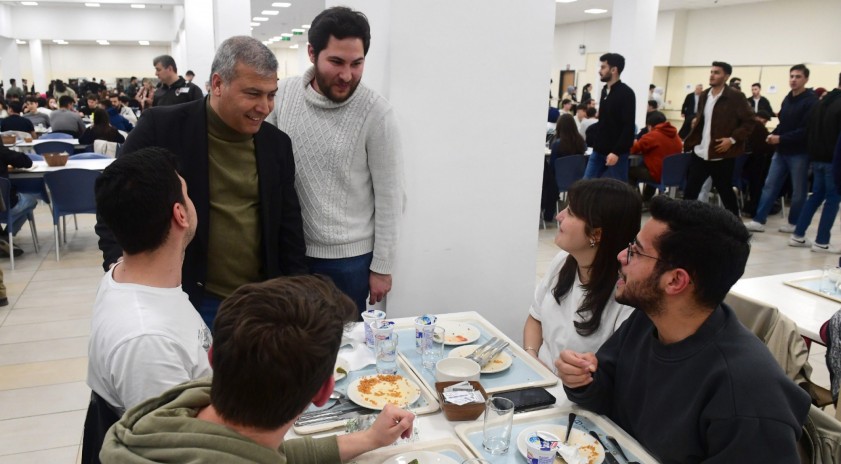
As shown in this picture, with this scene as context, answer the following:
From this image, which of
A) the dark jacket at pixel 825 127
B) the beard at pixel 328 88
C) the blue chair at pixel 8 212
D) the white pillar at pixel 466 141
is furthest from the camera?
the dark jacket at pixel 825 127

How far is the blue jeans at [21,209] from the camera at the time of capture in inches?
201

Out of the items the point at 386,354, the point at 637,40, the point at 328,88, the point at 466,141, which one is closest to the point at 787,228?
the point at 637,40

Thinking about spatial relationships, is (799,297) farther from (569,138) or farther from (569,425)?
(569,138)

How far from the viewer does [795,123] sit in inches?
253

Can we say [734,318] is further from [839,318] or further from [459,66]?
[459,66]

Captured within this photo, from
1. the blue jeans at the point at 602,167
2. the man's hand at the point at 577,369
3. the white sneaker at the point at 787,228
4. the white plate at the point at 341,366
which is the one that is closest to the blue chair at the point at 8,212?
the white plate at the point at 341,366

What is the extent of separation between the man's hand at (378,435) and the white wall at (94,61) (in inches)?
1123

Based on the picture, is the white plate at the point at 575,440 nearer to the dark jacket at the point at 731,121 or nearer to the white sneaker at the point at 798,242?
the dark jacket at the point at 731,121

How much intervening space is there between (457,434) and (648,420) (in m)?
0.51

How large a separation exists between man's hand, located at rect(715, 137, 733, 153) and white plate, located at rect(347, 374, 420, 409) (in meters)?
5.77

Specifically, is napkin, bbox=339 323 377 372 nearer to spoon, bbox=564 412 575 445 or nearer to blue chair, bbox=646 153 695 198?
spoon, bbox=564 412 575 445

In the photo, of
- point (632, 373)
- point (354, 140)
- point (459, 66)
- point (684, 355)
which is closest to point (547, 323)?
point (632, 373)

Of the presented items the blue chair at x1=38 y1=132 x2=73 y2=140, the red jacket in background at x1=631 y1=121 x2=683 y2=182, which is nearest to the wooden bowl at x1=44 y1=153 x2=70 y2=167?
the blue chair at x1=38 y1=132 x2=73 y2=140

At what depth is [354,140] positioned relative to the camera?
227cm
